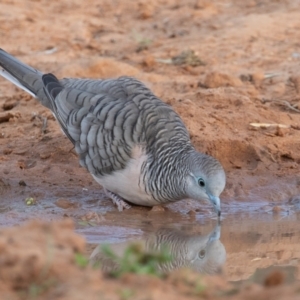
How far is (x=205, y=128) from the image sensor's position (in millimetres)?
8617

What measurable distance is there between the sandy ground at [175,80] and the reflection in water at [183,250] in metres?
0.73

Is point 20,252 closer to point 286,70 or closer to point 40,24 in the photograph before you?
point 286,70

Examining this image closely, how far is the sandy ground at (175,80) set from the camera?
7.98 metres

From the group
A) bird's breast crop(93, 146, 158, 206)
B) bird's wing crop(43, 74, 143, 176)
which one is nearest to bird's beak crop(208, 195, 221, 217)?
bird's breast crop(93, 146, 158, 206)

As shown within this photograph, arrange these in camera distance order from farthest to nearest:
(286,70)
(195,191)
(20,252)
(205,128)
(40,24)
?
(40,24), (286,70), (205,128), (195,191), (20,252)

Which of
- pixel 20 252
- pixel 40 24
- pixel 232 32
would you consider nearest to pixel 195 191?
pixel 20 252

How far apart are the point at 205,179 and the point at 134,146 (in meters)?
0.73

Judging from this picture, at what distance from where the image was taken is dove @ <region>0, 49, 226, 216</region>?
6.94 metres

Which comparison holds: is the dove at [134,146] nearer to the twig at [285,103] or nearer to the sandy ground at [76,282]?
the twig at [285,103]

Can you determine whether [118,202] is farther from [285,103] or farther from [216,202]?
[285,103]

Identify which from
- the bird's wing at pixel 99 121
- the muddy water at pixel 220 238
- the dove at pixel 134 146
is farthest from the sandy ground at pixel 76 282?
the bird's wing at pixel 99 121

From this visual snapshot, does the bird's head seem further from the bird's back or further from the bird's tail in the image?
the bird's tail

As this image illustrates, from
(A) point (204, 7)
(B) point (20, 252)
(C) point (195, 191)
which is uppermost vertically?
(B) point (20, 252)

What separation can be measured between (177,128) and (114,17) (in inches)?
245
